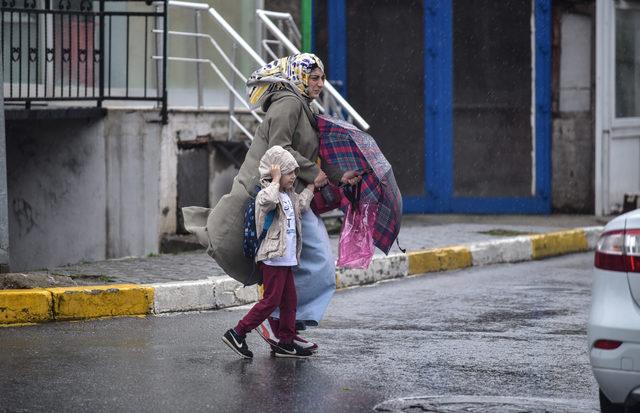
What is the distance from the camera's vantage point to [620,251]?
5.31 metres

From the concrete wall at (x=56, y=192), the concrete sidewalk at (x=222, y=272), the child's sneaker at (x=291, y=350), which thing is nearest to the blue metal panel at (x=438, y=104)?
the concrete sidewalk at (x=222, y=272)

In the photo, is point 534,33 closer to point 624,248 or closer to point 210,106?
point 210,106

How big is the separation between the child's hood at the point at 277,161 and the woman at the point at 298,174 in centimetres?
17

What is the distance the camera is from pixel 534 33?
52.0 ft

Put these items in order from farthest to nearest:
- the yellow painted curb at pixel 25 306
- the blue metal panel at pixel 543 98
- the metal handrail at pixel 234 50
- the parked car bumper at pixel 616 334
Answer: the blue metal panel at pixel 543 98 < the metal handrail at pixel 234 50 < the yellow painted curb at pixel 25 306 < the parked car bumper at pixel 616 334

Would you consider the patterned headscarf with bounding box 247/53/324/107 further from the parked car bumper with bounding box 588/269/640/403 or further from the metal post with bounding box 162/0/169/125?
the metal post with bounding box 162/0/169/125

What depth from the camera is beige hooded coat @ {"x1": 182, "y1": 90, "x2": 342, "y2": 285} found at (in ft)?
24.1

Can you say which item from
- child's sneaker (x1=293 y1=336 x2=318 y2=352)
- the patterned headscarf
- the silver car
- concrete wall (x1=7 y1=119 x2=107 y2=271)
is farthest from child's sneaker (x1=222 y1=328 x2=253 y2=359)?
concrete wall (x1=7 y1=119 x2=107 y2=271)

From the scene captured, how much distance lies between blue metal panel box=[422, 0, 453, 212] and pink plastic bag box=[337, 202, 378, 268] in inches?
329

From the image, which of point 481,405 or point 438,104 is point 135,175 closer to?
point 438,104

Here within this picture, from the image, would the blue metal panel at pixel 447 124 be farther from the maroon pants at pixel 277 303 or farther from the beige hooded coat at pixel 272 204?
the beige hooded coat at pixel 272 204

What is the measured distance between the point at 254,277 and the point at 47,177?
18.5ft

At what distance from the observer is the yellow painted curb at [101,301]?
28.7ft

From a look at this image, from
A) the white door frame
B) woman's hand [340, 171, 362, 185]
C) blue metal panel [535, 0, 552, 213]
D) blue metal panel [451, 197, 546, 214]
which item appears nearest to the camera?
woman's hand [340, 171, 362, 185]
